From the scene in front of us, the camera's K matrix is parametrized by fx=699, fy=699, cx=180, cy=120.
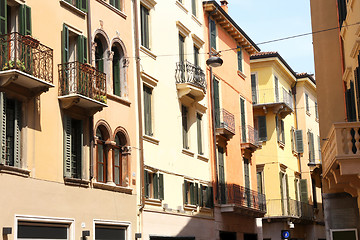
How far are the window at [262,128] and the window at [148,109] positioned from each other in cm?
1715

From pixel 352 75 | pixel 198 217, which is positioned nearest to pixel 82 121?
pixel 352 75

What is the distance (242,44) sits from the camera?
38688 millimetres

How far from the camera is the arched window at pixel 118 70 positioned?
23609 millimetres

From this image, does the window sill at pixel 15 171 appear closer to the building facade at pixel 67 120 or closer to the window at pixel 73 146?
the building facade at pixel 67 120

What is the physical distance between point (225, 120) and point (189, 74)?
198 inches

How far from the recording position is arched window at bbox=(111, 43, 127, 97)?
2361 cm


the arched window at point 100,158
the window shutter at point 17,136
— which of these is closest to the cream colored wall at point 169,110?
the arched window at point 100,158

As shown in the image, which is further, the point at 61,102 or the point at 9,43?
the point at 61,102

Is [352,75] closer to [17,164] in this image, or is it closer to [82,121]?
[82,121]

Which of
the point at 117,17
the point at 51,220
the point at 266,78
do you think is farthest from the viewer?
the point at 266,78

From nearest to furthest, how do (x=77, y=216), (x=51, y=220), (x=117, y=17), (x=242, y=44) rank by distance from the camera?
(x=51, y=220), (x=77, y=216), (x=117, y=17), (x=242, y=44)

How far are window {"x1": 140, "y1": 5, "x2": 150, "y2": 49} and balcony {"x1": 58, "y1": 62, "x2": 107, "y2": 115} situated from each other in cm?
549

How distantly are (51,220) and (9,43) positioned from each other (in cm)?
492

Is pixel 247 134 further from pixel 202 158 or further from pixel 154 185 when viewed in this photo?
pixel 154 185
